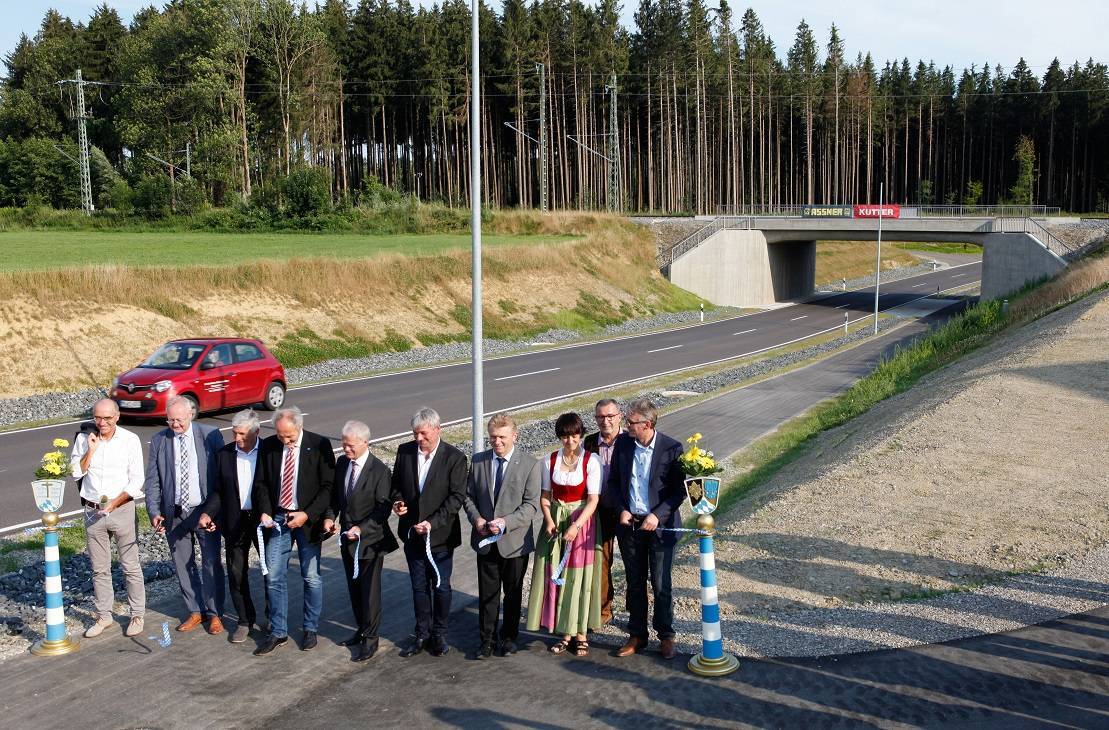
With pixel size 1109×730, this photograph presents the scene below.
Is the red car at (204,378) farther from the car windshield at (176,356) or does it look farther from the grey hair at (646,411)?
the grey hair at (646,411)

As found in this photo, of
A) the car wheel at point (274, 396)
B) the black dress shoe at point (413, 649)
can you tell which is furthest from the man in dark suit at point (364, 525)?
the car wheel at point (274, 396)

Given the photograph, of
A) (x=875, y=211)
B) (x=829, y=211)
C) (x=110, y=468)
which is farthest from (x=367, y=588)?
(x=829, y=211)

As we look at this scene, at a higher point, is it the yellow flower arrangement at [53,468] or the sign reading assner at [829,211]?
the sign reading assner at [829,211]

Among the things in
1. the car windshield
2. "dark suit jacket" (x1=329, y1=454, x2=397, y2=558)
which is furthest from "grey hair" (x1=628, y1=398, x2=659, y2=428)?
the car windshield

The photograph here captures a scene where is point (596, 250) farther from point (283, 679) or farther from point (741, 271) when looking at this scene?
point (283, 679)

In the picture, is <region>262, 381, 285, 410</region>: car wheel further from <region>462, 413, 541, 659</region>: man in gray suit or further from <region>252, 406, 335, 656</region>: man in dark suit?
<region>462, 413, 541, 659</region>: man in gray suit

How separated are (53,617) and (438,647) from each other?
2.98 meters

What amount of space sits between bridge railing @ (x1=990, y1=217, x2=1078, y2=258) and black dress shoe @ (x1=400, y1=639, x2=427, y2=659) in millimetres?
52011

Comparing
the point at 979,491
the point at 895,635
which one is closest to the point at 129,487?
the point at 895,635

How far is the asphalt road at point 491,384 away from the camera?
55.1ft

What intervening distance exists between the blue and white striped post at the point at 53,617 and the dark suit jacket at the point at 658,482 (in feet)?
14.1

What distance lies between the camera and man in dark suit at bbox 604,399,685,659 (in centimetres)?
728

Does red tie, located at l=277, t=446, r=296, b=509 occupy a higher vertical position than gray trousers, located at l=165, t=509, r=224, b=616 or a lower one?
higher

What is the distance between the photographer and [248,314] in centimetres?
3331
